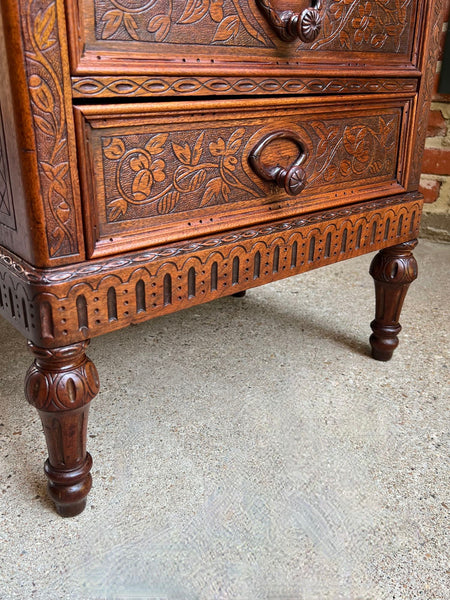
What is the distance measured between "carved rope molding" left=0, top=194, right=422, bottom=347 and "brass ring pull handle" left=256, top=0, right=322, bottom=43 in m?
0.26

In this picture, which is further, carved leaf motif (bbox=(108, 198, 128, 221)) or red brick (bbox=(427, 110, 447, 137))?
red brick (bbox=(427, 110, 447, 137))

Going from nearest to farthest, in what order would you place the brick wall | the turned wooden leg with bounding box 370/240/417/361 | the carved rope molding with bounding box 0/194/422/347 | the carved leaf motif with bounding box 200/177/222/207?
the carved rope molding with bounding box 0/194/422/347 < the carved leaf motif with bounding box 200/177/222/207 < the turned wooden leg with bounding box 370/240/417/361 < the brick wall

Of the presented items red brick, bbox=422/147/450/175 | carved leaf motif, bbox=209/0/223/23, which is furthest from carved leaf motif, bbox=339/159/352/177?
red brick, bbox=422/147/450/175

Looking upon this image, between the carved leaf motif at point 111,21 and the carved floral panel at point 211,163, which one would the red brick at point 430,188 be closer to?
the carved floral panel at point 211,163

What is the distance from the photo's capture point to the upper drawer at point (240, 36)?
604mm

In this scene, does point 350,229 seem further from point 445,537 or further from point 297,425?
point 445,537

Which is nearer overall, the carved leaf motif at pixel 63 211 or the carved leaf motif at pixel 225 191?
the carved leaf motif at pixel 63 211

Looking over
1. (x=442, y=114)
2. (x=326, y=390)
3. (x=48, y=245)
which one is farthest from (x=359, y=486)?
(x=442, y=114)

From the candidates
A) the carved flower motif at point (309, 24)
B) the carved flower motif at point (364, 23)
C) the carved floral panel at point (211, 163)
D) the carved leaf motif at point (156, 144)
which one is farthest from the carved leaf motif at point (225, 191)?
the carved flower motif at point (364, 23)

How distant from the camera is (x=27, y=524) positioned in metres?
0.77

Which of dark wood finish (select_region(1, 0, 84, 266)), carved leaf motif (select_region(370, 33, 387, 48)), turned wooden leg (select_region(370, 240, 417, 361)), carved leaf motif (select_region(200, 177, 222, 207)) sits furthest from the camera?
turned wooden leg (select_region(370, 240, 417, 361))

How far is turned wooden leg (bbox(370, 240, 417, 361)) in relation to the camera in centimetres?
112

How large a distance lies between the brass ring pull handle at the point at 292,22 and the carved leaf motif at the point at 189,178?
0.68 feet

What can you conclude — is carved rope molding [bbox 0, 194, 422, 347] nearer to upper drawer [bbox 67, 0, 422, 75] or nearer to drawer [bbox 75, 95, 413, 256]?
drawer [bbox 75, 95, 413, 256]
